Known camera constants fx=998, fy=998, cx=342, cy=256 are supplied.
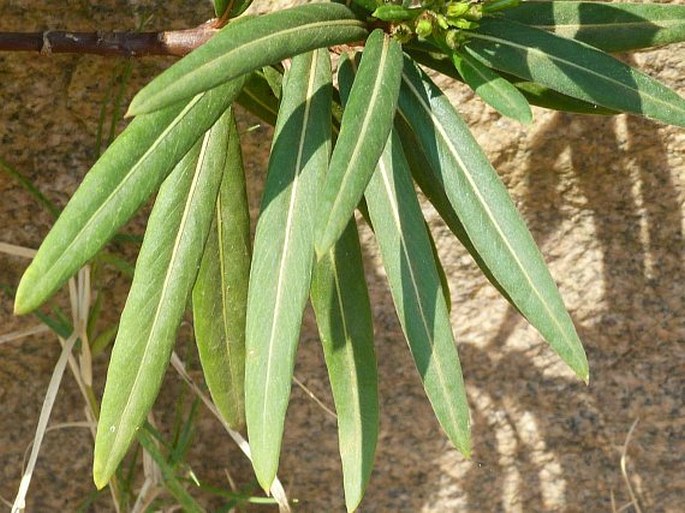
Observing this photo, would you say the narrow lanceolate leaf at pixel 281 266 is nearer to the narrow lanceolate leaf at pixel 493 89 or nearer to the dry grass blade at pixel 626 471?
the narrow lanceolate leaf at pixel 493 89

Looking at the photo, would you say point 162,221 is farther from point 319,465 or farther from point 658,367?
point 658,367

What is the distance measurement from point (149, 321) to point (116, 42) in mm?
346

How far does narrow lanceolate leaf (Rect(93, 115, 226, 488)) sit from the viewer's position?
3.55ft

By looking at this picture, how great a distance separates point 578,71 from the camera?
1.03 metres

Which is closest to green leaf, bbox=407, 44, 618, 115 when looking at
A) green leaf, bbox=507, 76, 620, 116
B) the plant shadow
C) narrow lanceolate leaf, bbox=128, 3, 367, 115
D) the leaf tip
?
green leaf, bbox=507, 76, 620, 116

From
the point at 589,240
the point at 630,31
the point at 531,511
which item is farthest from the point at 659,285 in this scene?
the point at 630,31

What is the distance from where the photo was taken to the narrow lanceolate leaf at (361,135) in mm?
839

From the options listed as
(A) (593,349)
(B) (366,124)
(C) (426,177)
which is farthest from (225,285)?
(A) (593,349)

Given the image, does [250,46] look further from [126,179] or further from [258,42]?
[126,179]

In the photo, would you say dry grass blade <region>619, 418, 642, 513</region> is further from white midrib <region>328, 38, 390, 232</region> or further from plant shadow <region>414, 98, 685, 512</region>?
white midrib <region>328, 38, 390, 232</region>

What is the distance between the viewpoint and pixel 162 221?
110cm

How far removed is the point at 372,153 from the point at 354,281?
11.6 inches

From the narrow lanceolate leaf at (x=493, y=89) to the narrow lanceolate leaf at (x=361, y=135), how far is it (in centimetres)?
7

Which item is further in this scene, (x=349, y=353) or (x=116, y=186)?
(x=349, y=353)
